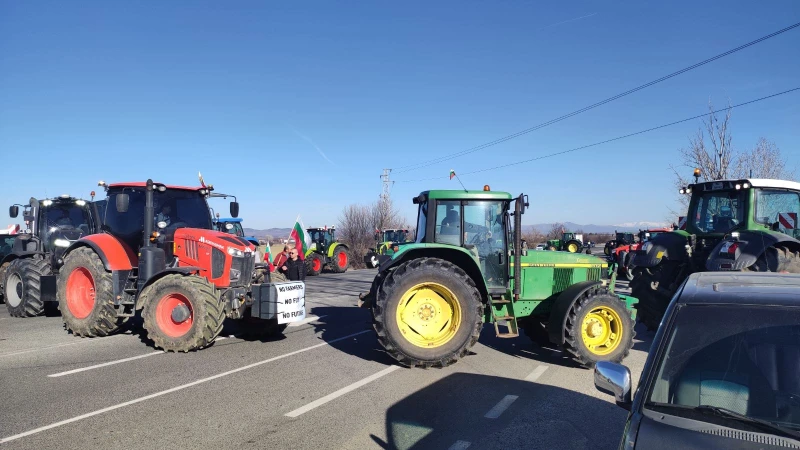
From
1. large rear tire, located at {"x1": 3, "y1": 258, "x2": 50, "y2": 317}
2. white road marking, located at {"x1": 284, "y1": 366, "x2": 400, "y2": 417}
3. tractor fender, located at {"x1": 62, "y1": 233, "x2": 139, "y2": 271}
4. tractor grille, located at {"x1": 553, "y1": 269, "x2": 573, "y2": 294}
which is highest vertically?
tractor fender, located at {"x1": 62, "y1": 233, "x2": 139, "y2": 271}

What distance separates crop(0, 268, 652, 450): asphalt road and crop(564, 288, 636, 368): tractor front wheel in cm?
28

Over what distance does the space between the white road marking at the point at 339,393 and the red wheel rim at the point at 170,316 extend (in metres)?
3.00

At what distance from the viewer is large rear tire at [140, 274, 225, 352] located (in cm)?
763

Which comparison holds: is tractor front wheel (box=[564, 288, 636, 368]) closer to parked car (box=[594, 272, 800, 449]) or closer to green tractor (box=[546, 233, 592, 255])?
parked car (box=[594, 272, 800, 449])

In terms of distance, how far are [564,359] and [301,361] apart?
3607mm

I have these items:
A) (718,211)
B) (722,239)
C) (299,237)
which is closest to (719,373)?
(722,239)

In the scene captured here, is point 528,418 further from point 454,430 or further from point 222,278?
point 222,278

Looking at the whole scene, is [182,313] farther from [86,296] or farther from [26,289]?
[26,289]

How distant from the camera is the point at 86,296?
30.2 feet

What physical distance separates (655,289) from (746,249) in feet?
4.91

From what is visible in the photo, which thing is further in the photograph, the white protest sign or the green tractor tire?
the green tractor tire

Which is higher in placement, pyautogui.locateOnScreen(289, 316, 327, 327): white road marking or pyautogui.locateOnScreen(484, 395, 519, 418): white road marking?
pyautogui.locateOnScreen(484, 395, 519, 418): white road marking

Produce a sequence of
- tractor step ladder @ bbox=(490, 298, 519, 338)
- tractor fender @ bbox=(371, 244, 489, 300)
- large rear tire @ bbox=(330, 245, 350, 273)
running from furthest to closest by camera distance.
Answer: large rear tire @ bbox=(330, 245, 350, 273), tractor step ladder @ bbox=(490, 298, 519, 338), tractor fender @ bbox=(371, 244, 489, 300)

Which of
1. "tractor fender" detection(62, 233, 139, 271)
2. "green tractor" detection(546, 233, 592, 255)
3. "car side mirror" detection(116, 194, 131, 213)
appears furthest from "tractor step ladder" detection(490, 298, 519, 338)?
"green tractor" detection(546, 233, 592, 255)
